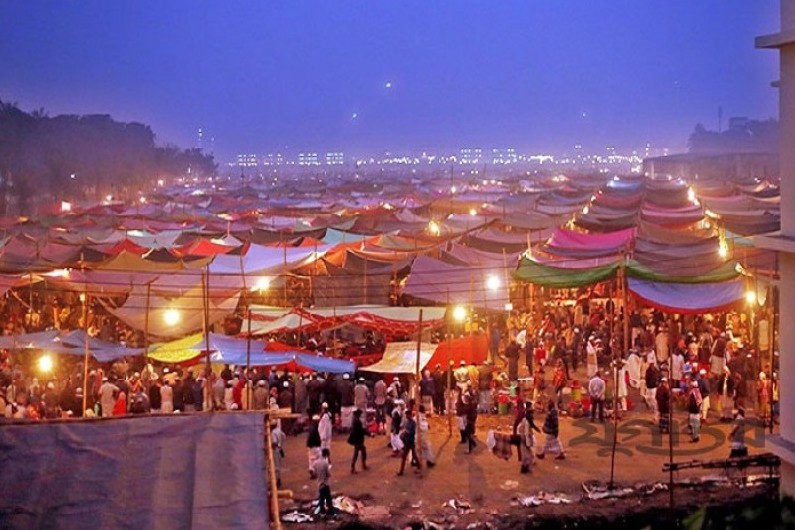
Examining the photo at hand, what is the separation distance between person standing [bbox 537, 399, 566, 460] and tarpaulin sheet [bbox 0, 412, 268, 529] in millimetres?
5983

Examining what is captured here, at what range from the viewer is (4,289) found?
636 inches

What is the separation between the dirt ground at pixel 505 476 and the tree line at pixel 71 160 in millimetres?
45000

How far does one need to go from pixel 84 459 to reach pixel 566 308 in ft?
49.6

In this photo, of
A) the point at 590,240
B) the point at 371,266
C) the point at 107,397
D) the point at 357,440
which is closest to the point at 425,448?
the point at 357,440

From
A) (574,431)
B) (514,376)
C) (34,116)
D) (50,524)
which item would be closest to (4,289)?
(514,376)

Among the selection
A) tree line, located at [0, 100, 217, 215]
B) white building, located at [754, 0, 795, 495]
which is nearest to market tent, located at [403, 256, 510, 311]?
white building, located at [754, 0, 795, 495]

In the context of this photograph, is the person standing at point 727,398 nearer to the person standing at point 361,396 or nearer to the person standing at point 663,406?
the person standing at point 663,406

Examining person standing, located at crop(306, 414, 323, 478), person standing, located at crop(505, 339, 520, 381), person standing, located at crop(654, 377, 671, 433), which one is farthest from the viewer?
person standing, located at crop(505, 339, 520, 381)

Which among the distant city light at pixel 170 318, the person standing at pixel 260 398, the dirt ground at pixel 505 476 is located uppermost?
the distant city light at pixel 170 318

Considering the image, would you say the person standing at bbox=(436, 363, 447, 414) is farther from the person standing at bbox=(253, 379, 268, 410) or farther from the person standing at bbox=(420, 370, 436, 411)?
the person standing at bbox=(253, 379, 268, 410)

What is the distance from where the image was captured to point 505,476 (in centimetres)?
1113

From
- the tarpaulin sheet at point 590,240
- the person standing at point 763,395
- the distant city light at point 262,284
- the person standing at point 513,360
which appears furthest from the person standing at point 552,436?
the distant city light at point 262,284

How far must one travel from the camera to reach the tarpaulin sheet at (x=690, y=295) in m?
14.2

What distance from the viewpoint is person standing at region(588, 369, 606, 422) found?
13148mm
